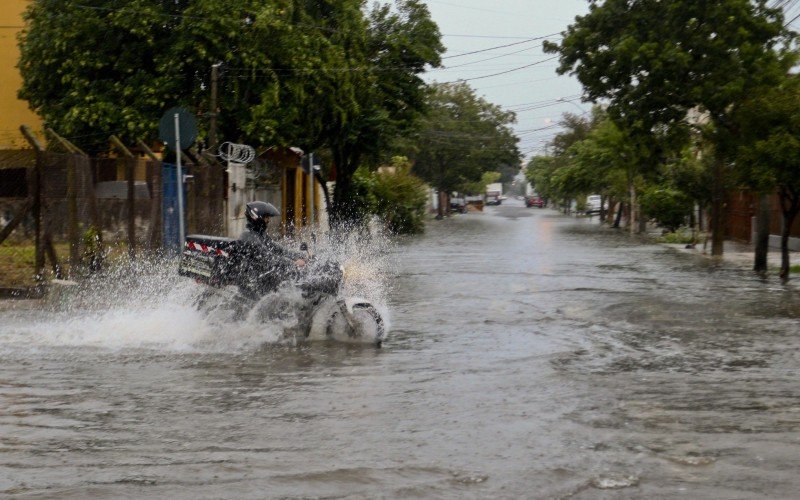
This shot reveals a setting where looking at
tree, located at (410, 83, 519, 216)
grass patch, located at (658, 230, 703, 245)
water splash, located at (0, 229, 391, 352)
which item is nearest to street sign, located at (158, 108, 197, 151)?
water splash, located at (0, 229, 391, 352)

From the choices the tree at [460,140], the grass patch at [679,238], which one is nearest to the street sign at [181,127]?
the grass patch at [679,238]

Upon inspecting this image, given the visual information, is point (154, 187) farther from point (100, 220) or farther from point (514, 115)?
point (514, 115)

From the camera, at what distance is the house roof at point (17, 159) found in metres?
15.4

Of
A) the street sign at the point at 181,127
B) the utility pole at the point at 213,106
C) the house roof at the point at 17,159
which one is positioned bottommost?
the house roof at the point at 17,159

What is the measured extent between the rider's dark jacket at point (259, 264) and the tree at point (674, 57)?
14.4m

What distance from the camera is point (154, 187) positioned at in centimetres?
1795

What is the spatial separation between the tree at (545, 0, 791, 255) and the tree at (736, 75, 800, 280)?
1.98 meters

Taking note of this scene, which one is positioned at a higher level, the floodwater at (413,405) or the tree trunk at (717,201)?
the tree trunk at (717,201)

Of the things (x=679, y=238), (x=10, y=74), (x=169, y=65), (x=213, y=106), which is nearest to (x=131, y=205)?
(x=213, y=106)

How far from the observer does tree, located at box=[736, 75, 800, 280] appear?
→ 20109 millimetres

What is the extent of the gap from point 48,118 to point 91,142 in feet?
4.04

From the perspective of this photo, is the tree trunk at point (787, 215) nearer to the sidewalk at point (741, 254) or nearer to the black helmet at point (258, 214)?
the sidewalk at point (741, 254)

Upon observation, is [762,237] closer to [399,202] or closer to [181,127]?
[181,127]

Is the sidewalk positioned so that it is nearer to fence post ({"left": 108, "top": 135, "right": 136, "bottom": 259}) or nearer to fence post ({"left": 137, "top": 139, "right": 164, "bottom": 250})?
fence post ({"left": 137, "top": 139, "right": 164, "bottom": 250})
